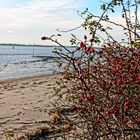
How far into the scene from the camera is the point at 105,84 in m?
3.94

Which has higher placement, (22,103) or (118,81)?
(118,81)

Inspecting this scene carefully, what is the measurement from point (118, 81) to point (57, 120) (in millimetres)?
1055

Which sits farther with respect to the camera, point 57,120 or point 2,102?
point 2,102

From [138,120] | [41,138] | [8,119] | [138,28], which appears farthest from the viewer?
[8,119]

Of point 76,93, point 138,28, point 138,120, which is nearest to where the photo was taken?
point 138,120

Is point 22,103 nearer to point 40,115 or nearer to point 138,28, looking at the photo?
point 40,115

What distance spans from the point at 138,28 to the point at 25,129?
15.9 feet

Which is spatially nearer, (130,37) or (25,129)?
(130,37)

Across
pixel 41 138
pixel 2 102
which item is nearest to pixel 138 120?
pixel 41 138

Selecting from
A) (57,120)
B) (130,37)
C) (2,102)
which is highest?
(130,37)

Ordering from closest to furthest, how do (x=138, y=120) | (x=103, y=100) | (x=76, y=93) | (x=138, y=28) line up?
(x=138, y=120)
(x=103, y=100)
(x=138, y=28)
(x=76, y=93)

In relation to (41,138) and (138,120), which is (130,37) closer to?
(138,120)

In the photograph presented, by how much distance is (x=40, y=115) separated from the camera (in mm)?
10211

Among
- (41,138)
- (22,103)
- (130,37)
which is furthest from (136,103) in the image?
(22,103)
